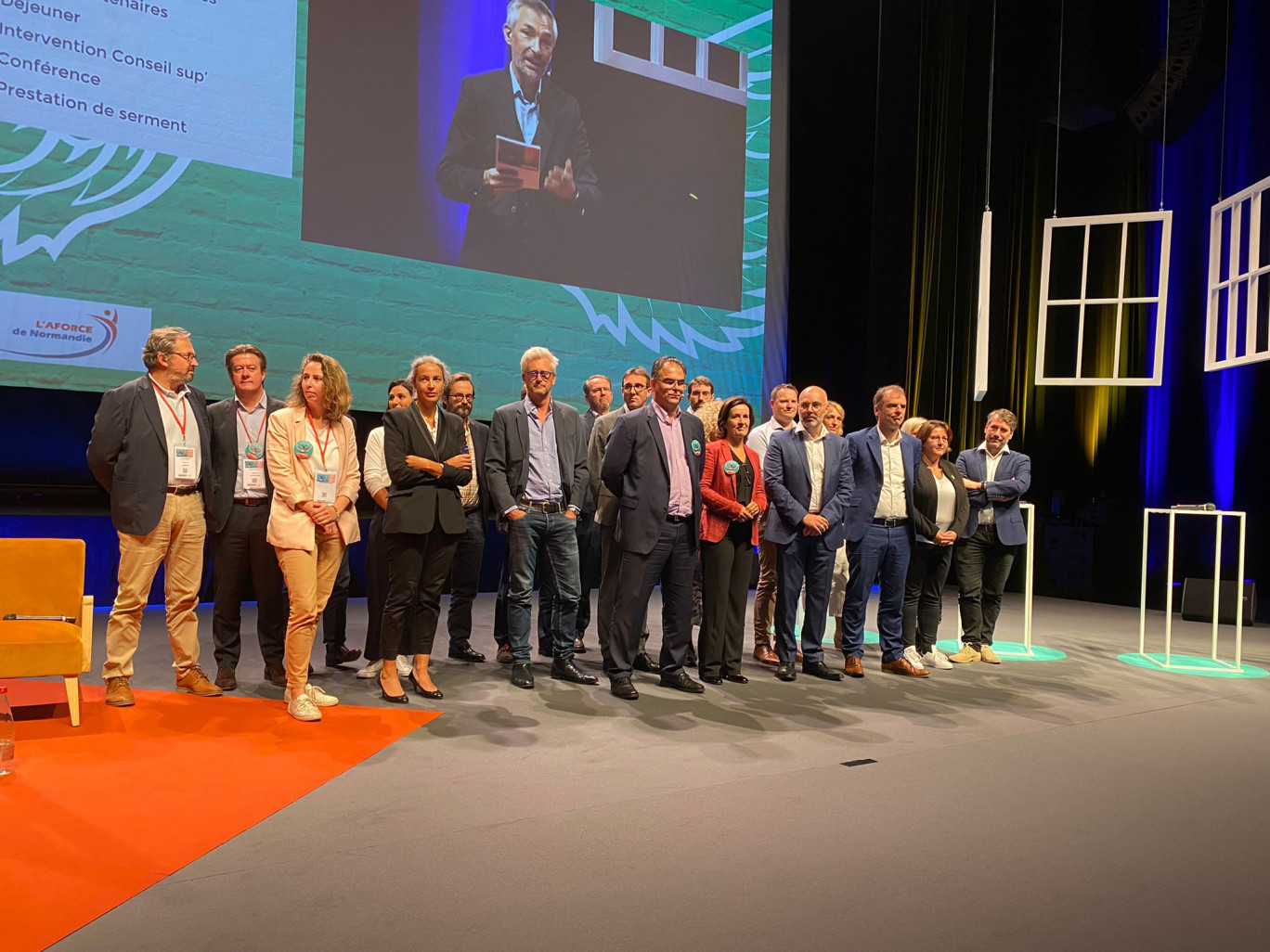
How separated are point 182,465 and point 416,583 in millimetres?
1105

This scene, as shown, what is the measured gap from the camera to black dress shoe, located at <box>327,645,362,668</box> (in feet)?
16.1

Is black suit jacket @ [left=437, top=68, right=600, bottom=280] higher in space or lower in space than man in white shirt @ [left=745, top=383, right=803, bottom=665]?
higher

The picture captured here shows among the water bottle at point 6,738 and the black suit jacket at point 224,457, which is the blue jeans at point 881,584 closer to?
the black suit jacket at point 224,457

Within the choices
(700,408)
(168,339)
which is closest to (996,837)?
(700,408)

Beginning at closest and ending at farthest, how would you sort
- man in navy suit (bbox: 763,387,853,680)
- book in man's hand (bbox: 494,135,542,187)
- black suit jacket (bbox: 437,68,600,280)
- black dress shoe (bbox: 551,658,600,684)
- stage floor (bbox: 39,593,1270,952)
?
stage floor (bbox: 39,593,1270,952) < black dress shoe (bbox: 551,658,600,684) < man in navy suit (bbox: 763,387,853,680) < black suit jacket (bbox: 437,68,600,280) < book in man's hand (bbox: 494,135,542,187)

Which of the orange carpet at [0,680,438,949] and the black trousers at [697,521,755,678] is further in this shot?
the black trousers at [697,521,755,678]

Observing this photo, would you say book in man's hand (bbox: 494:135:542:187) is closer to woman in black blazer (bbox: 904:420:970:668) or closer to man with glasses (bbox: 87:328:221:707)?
man with glasses (bbox: 87:328:221:707)

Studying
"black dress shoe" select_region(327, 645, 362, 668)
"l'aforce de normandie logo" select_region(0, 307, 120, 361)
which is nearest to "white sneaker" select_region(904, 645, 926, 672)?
"black dress shoe" select_region(327, 645, 362, 668)

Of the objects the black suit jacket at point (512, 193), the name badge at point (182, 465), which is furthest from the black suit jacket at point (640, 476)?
the black suit jacket at point (512, 193)

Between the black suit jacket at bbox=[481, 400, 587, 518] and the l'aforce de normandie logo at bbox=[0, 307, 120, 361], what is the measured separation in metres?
2.85

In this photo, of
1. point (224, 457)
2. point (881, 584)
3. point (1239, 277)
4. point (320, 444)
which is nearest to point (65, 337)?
point (224, 457)

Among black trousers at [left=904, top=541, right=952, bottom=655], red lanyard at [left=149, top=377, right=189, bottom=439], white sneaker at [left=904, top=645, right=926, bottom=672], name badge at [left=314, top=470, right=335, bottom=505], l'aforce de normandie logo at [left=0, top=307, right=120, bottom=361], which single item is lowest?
white sneaker at [left=904, top=645, right=926, bottom=672]

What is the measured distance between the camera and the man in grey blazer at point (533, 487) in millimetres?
4477

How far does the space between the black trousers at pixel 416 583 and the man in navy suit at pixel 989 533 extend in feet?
9.86
